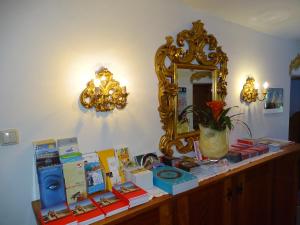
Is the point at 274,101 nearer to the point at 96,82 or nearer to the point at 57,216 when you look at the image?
the point at 96,82

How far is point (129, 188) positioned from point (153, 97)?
748 mm

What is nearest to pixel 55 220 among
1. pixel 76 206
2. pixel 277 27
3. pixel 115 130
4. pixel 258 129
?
pixel 76 206

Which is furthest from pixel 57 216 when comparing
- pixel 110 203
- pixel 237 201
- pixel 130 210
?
pixel 237 201

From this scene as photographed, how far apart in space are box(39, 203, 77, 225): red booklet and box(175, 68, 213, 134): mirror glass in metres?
1.07

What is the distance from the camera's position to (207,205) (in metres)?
1.44

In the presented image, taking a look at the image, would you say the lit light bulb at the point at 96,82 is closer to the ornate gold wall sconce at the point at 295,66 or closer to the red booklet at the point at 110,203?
the red booklet at the point at 110,203

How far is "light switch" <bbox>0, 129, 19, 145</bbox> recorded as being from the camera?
3.56 ft

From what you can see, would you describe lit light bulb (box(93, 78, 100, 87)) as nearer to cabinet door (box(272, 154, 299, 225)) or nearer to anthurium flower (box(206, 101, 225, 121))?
anthurium flower (box(206, 101, 225, 121))

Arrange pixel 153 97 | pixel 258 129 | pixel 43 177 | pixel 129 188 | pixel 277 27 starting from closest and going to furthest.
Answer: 1. pixel 43 177
2. pixel 129 188
3. pixel 153 97
4. pixel 277 27
5. pixel 258 129

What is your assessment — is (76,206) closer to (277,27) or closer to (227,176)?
(227,176)

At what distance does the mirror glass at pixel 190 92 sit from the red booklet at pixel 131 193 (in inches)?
28.0

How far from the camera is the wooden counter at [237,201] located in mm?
1181

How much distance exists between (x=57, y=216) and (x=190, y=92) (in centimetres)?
141

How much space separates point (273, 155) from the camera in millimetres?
1994
